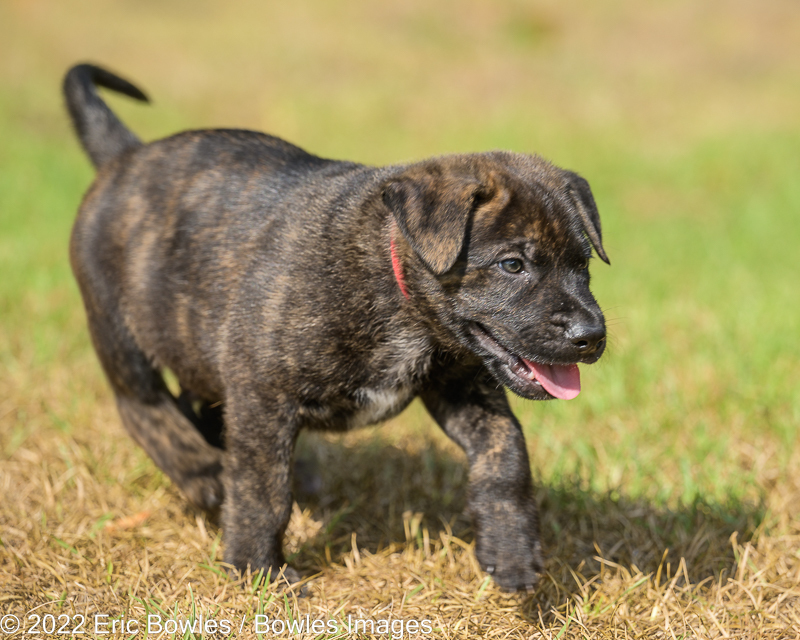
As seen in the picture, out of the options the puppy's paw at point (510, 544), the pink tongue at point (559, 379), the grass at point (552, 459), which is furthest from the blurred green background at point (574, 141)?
the puppy's paw at point (510, 544)

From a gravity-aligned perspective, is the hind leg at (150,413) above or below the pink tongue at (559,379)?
below

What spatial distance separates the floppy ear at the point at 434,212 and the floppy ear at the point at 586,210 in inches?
21.1

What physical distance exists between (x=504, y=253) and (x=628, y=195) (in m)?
10.3

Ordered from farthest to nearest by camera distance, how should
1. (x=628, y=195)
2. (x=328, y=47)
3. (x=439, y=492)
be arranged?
(x=328, y=47), (x=628, y=195), (x=439, y=492)

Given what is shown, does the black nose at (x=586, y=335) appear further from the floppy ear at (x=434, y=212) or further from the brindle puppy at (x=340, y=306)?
the floppy ear at (x=434, y=212)

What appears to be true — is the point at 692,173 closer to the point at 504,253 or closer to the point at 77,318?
the point at 77,318

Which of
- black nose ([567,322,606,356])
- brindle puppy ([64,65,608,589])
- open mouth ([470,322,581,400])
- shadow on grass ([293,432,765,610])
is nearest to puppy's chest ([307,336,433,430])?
brindle puppy ([64,65,608,589])

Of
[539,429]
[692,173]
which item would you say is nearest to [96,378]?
[539,429]

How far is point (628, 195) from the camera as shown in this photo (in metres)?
12.9

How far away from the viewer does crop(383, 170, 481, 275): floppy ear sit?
3.04 meters

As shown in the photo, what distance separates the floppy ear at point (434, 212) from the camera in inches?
119

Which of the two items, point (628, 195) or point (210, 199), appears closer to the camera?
point (210, 199)

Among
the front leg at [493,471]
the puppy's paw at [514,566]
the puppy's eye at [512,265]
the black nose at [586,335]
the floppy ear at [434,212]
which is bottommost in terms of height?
the puppy's paw at [514,566]

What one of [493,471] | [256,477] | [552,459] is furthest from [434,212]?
[552,459]
